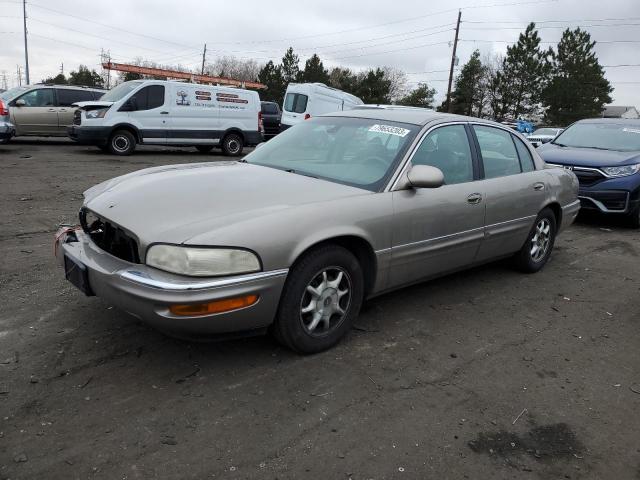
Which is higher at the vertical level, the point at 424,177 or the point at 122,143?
the point at 424,177

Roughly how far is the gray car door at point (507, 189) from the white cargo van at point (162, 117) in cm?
1050

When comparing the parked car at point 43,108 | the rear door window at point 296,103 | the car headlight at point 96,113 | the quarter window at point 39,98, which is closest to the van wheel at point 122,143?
the car headlight at point 96,113

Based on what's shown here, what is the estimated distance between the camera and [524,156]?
507 centimetres

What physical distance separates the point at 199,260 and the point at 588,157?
6884mm

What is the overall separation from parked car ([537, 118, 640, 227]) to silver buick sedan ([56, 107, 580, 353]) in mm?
→ 3225

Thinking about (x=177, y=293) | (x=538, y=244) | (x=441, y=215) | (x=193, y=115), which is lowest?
(x=538, y=244)

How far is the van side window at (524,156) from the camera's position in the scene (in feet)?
16.4

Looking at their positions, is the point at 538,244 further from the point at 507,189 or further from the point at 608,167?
the point at 608,167

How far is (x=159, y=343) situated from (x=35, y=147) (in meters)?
13.6

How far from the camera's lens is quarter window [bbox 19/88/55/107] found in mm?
14626

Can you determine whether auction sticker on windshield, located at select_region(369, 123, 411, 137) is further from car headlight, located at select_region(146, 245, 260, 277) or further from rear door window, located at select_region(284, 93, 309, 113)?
rear door window, located at select_region(284, 93, 309, 113)

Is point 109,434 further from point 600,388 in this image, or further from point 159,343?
point 600,388

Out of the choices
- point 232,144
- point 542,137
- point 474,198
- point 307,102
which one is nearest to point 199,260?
point 474,198

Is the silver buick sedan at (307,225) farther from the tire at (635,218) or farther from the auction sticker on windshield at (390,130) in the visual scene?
the tire at (635,218)
